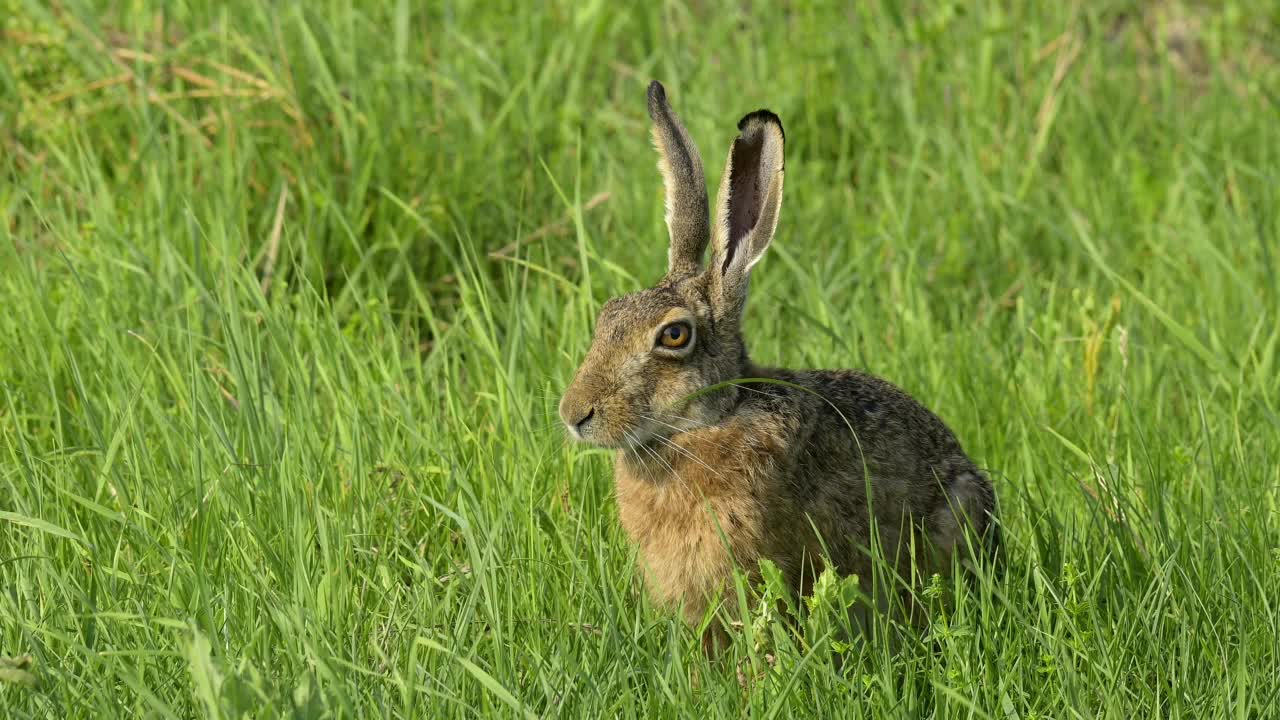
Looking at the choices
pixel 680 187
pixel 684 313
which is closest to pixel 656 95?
pixel 680 187

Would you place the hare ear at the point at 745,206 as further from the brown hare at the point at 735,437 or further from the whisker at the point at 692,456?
the whisker at the point at 692,456

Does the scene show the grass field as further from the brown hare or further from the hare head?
the hare head

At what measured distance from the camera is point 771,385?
4094mm

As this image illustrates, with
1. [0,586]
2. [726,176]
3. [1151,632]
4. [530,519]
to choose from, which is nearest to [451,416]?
[530,519]

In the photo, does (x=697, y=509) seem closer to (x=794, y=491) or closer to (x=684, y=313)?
(x=794, y=491)

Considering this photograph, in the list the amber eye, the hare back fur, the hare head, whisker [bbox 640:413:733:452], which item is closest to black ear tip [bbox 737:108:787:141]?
the hare head

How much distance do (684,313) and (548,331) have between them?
113cm

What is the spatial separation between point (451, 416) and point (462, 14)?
2905 millimetres

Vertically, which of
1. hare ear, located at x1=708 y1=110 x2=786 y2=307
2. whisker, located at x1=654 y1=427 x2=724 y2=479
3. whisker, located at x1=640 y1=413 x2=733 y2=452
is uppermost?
hare ear, located at x1=708 y1=110 x2=786 y2=307

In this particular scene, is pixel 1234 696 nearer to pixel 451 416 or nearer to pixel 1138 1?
pixel 451 416

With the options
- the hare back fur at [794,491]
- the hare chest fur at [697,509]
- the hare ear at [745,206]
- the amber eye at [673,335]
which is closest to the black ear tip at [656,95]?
the hare ear at [745,206]

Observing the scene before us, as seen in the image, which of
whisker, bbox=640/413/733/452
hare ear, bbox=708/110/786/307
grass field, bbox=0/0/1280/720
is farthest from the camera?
hare ear, bbox=708/110/786/307

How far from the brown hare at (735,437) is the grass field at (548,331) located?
174 mm

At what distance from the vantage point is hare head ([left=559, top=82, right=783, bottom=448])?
3893 mm
